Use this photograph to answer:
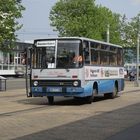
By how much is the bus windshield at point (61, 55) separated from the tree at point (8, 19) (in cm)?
735

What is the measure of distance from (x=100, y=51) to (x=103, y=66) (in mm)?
811

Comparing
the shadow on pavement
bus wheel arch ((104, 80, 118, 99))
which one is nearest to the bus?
bus wheel arch ((104, 80, 118, 99))

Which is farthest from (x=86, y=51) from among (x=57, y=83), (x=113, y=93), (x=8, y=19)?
(x=8, y=19)

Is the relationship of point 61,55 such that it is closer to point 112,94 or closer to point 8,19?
point 112,94

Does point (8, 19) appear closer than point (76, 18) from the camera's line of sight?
Yes

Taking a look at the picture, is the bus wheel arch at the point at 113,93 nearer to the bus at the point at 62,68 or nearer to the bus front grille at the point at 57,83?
the bus at the point at 62,68

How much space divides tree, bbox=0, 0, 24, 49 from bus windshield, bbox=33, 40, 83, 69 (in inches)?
289

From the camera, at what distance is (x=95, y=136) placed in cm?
1323

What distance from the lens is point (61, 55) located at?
2341 cm

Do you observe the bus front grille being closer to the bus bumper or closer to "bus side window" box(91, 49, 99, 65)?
the bus bumper

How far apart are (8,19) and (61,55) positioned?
28.6ft

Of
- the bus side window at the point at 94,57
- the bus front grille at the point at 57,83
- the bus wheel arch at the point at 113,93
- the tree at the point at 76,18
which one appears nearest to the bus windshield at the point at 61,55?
the bus front grille at the point at 57,83

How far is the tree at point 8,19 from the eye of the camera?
30953mm

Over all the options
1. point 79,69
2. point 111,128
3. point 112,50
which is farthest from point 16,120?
point 112,50
